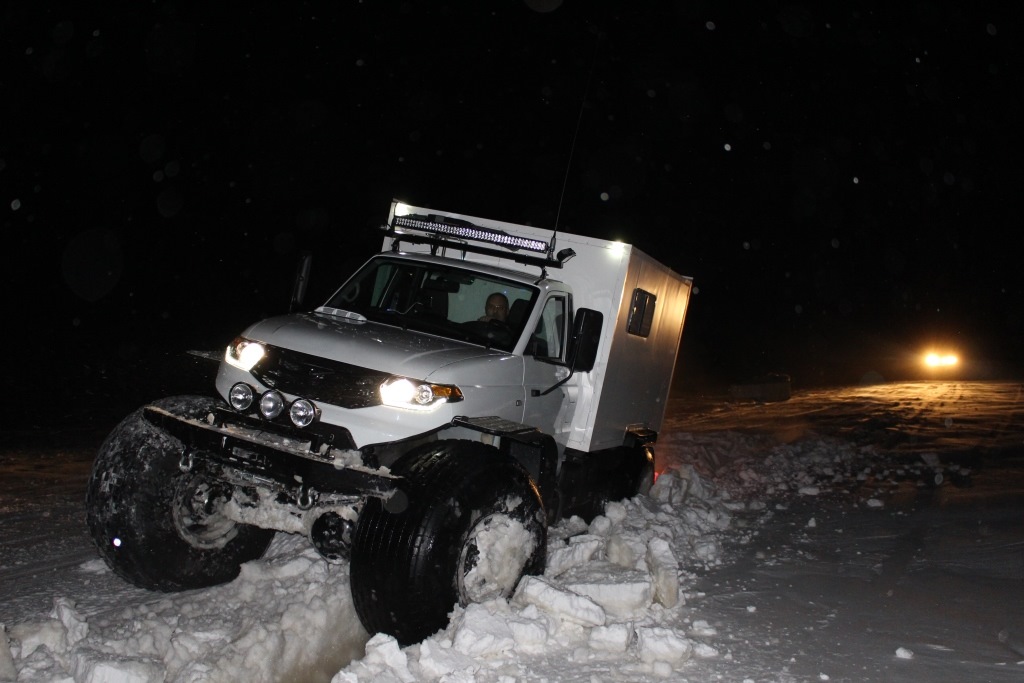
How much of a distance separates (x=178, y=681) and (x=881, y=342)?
4934 centimetres

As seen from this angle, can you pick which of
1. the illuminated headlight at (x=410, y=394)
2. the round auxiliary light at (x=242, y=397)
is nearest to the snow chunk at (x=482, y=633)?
the illuminated headlight at (x=410, y=394)

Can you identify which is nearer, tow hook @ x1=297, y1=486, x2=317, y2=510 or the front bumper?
the front bumper

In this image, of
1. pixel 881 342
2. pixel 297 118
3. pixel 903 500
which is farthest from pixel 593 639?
pixel 297 118

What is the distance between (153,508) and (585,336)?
10.3 ft

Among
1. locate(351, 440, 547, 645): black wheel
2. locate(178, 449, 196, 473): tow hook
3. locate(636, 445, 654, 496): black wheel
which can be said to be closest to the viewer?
locate(351, 440, 547, 645): black wheel

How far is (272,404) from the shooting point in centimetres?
544

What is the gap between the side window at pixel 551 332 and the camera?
23.0 feet

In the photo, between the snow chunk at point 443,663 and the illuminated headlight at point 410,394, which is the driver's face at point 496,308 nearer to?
the illuminated headlight at point 410,394

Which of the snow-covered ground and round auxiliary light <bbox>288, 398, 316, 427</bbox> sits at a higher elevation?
round auxiliary light <bbox>288, 398, 316, 427</bbox>

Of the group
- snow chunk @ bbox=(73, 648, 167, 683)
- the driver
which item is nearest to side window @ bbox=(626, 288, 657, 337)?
the driver

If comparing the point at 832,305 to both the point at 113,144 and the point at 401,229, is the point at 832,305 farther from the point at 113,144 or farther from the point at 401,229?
the point at 401,229

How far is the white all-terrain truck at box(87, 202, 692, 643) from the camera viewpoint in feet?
16.3

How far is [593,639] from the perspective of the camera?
5.03 meters

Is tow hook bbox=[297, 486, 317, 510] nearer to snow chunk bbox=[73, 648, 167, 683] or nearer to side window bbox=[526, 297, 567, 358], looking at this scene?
snow chunk bbox=[73, 648, 167, 683]
